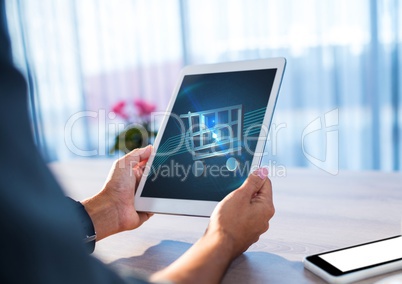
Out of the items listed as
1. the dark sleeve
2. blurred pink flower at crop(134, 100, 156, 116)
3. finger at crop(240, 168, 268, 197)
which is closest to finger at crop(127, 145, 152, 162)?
finger at crop(240, 168, 268, 197)

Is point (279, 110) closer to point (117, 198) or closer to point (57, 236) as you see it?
point (117, 198)

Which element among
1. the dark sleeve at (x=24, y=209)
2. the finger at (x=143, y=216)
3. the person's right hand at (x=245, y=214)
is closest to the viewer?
the dark sleeve at (x=24, y=209)

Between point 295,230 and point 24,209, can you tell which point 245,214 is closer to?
point 295,230

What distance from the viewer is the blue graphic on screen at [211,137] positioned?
969 mm

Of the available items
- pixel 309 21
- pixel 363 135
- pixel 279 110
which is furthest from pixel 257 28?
pixel 363 135

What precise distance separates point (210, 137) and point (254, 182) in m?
0.20

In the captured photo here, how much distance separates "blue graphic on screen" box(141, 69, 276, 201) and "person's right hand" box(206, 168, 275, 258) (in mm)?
75

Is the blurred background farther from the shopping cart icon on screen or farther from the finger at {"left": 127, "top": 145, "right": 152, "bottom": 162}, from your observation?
the shopping cart icon on screen

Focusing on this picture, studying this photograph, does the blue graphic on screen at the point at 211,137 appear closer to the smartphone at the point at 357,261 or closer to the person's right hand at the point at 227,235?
the person's right hand at the point at 227,235

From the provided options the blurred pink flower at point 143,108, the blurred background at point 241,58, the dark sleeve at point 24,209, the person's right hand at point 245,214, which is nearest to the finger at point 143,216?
the person's right hand at point 245,214

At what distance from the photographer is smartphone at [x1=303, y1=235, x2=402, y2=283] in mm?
705

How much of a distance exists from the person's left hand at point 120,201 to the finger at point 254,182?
32 centimetres

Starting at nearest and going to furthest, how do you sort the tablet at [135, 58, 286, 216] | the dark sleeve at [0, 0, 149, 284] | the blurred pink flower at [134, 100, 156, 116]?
the dark sleeve at [0, 0, 149, 284] < the tablet at [135, 58, 286, 216] < the blurred pink flower at [134, 100, 156, 116]

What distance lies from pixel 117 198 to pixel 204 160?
0.80 feet
